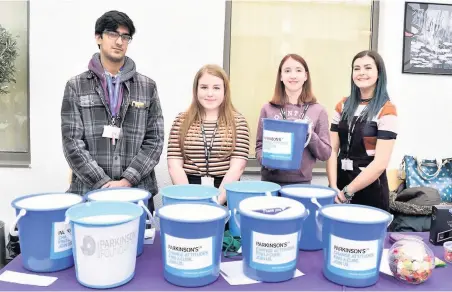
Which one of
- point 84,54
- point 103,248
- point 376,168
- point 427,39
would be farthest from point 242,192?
point 427,39

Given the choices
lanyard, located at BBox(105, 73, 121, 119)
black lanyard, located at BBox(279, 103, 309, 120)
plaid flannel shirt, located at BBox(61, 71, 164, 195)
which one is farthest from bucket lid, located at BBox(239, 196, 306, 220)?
lanyard, located at BBox(105, 73, 121, 119)

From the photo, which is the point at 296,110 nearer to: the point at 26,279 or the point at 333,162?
the point at 333,162

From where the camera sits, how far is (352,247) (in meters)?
0.99

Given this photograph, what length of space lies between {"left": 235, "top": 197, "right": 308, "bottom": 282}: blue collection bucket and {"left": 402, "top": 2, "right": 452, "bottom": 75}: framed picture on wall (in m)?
2.46

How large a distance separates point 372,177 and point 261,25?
160 centimetres

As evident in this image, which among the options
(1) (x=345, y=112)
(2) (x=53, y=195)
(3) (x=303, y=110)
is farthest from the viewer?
(1) (x=345, y=112)

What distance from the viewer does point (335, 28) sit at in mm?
3082

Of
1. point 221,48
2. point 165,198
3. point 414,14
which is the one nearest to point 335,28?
point 414,14

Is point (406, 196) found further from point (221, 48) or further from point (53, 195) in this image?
point (53, 195)

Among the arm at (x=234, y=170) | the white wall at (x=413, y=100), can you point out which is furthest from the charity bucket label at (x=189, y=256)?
the white wall at (x=413, y=100)

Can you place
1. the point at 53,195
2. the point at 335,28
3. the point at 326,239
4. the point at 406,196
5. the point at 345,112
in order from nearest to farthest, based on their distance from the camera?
1. the point at 326,239
2. the point at 53,195
3. the point at 345,112
4. the point at 406,196
5. the point at 335,28

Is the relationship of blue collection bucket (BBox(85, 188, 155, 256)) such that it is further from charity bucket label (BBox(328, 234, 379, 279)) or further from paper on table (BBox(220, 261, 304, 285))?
charity bucket label (BBox(328, 234, 379, 279))

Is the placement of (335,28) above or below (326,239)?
above

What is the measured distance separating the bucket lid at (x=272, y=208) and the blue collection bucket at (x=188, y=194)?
0.49 feet
